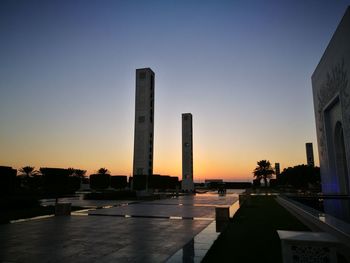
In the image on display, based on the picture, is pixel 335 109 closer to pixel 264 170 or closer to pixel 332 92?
pixel 332 92

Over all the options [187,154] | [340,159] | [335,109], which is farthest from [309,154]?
[335,109]

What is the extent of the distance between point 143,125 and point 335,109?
2394 centimetres

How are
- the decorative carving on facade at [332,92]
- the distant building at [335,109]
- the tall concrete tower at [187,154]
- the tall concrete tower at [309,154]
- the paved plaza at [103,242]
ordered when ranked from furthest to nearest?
the tall concrete tower at [309,154] → the tall concrete tower at [187,154] → the decorative carving on facade at [332,92] → the distant building at [335,109] → the paved plaza at [103,242]

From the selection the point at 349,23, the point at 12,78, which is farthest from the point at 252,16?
the point at 12,78

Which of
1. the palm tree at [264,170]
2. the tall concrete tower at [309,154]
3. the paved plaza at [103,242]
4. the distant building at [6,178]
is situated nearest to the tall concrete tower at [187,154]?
the palm tree at [264,170]

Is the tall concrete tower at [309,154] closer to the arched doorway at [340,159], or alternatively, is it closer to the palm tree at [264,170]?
the palm tree at [264,170]

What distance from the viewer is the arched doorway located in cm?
1647

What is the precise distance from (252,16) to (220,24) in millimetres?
2107

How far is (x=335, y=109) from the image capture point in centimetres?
1719

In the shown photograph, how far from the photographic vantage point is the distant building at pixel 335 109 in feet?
43.2

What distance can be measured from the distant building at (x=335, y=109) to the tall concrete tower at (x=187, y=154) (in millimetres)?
34860

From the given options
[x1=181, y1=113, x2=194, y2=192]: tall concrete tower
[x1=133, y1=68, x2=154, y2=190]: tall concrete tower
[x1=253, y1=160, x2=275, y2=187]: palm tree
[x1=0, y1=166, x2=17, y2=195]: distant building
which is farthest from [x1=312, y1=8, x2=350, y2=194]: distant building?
[x1=253, y1=160, x2=275, y2=187]: palm tree

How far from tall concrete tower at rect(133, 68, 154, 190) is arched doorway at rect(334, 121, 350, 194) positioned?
74.5 ft

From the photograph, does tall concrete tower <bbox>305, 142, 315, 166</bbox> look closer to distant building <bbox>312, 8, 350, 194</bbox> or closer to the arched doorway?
distant building <bbox>312, 8, 350, 194</bbox>
